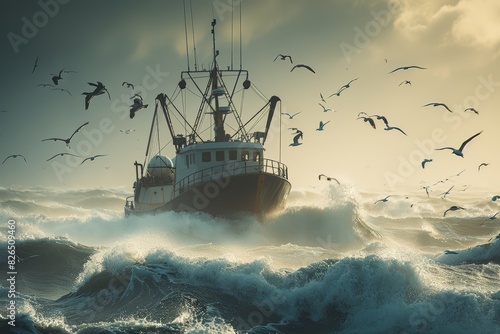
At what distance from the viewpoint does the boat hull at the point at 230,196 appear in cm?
2866

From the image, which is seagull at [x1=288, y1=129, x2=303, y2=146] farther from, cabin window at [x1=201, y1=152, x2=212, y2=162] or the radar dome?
the radar dome

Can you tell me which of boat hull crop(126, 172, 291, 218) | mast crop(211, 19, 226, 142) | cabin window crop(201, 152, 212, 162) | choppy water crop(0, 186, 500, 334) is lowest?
choppy water crop(0, 186, 500, 334)

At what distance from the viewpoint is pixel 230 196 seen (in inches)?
1139

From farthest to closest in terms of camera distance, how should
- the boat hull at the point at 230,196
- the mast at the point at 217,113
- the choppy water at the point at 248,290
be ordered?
the mast at the point at 217,113 → the boat hull at the point at 230,196 → the choppy water at the point at 248,290

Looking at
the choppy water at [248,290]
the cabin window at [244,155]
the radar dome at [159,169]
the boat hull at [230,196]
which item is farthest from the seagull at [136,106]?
the radar dome at [159,169]

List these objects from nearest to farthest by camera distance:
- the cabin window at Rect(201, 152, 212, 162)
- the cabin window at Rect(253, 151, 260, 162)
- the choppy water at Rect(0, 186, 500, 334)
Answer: the choppy water at Rect(0, 186, 500, 334)
the cabin window at Rect(201, 152, 212, 162)
the cabin window at Rect(253, 151, 260, 162)

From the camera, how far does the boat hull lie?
94.0 ft

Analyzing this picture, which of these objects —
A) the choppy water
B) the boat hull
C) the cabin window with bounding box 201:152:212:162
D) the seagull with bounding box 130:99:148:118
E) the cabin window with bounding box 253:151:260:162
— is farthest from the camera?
the cabin window with bounding box 253:151:260:162

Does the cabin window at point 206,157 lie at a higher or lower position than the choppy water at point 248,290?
higher

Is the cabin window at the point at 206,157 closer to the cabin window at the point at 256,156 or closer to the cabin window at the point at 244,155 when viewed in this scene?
the cabin window at the point at 244,155

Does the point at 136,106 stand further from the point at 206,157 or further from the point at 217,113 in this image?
the point at 217,113

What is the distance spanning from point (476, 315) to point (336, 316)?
3.30 m

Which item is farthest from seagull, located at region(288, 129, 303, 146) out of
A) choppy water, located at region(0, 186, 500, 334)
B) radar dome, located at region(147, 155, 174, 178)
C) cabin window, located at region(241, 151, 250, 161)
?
radar dome, located at region(147, 155, 174, 178)

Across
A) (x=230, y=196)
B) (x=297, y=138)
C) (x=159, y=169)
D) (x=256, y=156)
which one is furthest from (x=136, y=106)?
(x=159, y=169)
